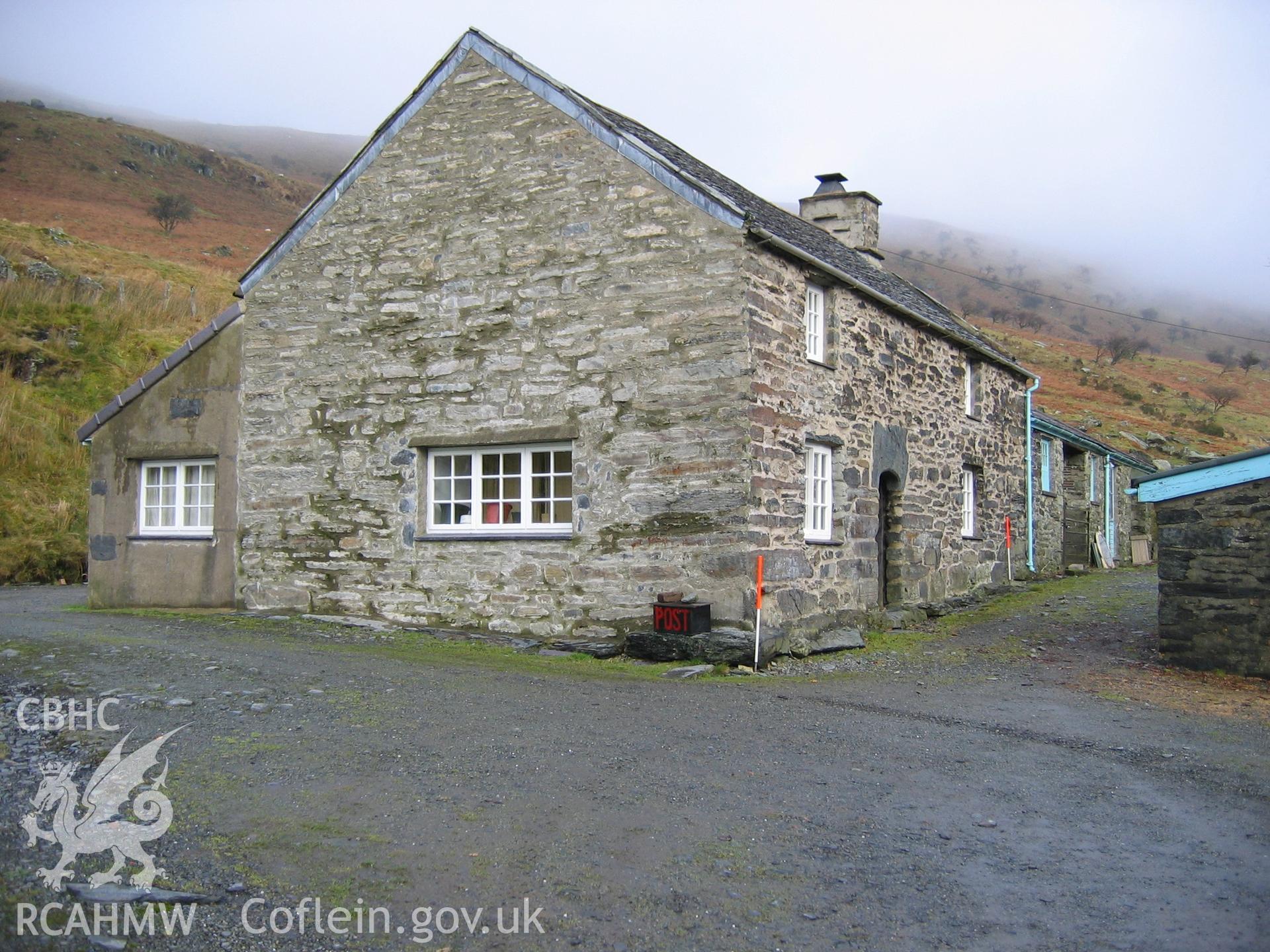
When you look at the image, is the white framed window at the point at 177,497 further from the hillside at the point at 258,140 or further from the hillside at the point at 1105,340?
the hillside at the point at 258,140

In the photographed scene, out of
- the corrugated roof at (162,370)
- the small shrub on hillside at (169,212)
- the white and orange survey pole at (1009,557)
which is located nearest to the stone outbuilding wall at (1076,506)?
the white and orange survey pole at (1009,557)

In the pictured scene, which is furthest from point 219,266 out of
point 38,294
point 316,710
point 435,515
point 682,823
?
point 682,823

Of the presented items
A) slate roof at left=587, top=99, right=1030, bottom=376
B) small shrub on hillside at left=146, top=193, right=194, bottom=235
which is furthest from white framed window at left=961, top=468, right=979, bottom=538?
small shrub on hillside at left=146, top=193, right=194, bottom=235

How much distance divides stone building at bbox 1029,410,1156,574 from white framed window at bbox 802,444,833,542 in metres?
10.4

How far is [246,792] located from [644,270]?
7591mm

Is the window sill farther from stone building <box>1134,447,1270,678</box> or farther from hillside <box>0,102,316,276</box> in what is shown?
hillside <box>0,102,316,276</box>

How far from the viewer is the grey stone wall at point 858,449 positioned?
36.7 feet

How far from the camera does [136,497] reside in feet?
47.2

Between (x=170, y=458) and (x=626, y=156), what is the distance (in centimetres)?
802

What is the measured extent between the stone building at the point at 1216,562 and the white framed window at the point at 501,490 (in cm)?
666

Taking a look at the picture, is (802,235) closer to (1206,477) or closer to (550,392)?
(550,392)

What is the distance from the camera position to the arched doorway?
14.7 metres

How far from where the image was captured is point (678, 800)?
5.56 metres

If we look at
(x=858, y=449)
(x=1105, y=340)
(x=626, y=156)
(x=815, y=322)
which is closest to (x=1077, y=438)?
(x=858, y=449)
